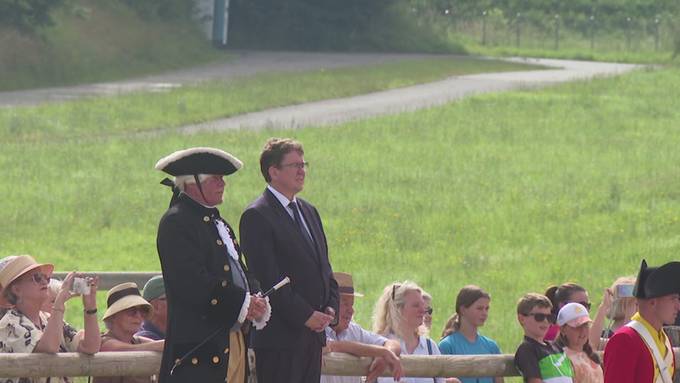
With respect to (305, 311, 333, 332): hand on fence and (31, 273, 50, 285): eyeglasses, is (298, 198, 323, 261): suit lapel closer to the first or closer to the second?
(305, 311, 333, 332): hand on fence

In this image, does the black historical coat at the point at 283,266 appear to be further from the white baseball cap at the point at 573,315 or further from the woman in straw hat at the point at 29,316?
the white baseball cap at the point at 573,315

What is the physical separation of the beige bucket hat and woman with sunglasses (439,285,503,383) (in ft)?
6.97

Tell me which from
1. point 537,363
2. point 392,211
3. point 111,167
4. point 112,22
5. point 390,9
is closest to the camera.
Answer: point 537,363

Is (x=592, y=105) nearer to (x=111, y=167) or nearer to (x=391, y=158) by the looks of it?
(x=391, y=158)

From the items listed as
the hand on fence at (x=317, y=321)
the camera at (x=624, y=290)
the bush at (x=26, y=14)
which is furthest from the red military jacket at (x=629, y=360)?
the bush at (x=26, y=14)

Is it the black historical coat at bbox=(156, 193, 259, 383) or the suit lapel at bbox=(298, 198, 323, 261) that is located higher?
the suit lapel at bbox=(298, 198, 323, 261)

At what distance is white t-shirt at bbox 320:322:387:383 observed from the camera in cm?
880

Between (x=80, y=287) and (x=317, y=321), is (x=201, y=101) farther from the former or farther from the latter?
(x=80, y=287)

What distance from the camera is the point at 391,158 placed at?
28.2m

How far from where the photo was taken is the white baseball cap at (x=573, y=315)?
9.33 meters

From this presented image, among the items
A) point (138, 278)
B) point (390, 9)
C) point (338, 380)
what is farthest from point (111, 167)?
point (390, 9)

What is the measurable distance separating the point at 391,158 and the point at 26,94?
9.76 meters

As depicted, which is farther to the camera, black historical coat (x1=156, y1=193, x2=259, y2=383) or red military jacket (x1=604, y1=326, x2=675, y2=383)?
red military jacket (x1=604, y1=326, x2=675, y2=383)

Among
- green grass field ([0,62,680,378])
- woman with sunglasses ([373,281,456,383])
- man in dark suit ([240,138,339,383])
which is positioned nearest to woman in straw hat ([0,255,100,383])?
man in dark suit ([240,138,339,383])
